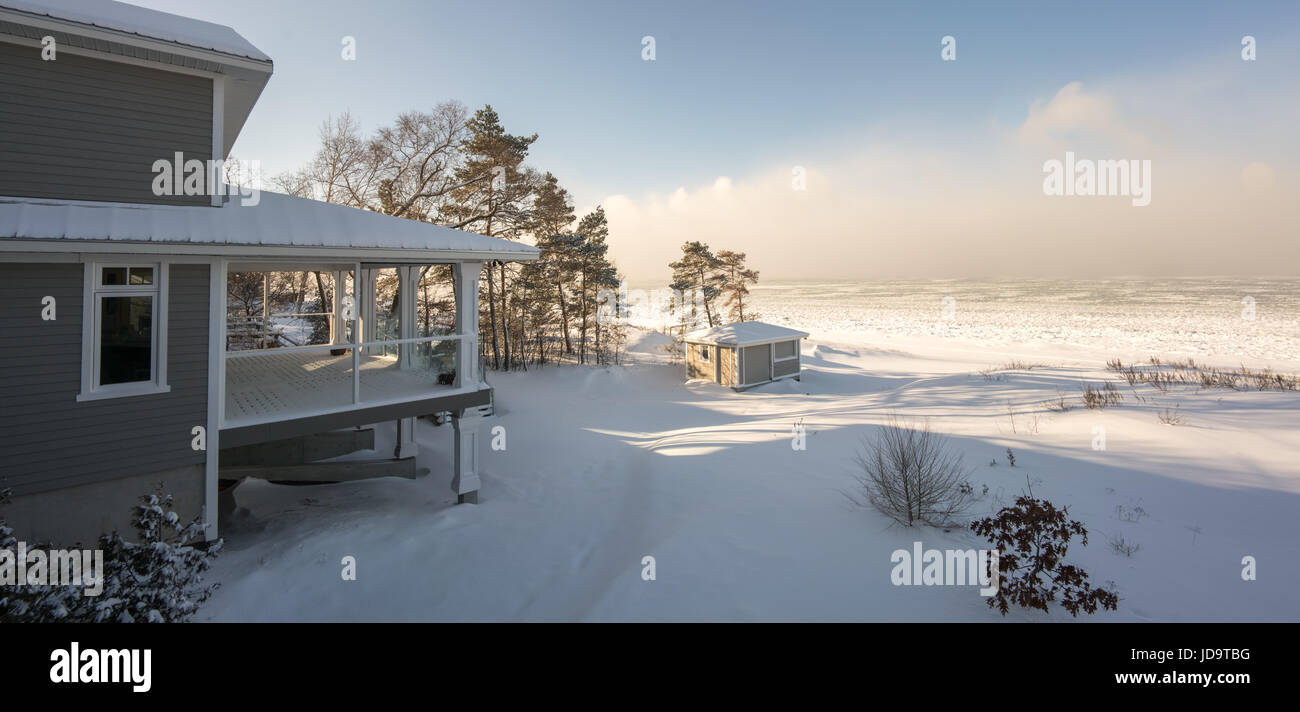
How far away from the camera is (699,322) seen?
4528cm

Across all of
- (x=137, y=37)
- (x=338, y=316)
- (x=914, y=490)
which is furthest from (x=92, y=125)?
(x=914, y=490)

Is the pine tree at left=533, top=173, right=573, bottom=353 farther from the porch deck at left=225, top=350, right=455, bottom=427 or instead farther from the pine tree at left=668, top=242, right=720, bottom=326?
the porch deck at left=225, top=350, right=455, bottom=427

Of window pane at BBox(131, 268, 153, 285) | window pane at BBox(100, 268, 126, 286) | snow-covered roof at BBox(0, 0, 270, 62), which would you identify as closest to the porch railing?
window pane at BBox(131, 268, 153, 285)

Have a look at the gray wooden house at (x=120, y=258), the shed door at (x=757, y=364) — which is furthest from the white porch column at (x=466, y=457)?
the shed door at (x=757, y=364)

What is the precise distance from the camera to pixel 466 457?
911 cm

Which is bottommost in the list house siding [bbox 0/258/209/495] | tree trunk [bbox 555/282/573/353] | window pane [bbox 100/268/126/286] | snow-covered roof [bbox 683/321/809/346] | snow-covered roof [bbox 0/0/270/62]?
house siding [bbox 0/258/209/495]

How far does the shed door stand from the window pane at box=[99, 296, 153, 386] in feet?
70.5

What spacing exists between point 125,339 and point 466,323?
169 inches

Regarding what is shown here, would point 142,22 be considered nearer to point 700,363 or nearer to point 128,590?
point 128,590

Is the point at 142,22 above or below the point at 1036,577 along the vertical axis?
above

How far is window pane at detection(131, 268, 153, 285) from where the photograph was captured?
6.73 m

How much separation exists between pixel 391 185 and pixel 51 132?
19.4 metres

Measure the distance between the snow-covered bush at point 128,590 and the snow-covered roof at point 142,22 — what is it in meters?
5.93
